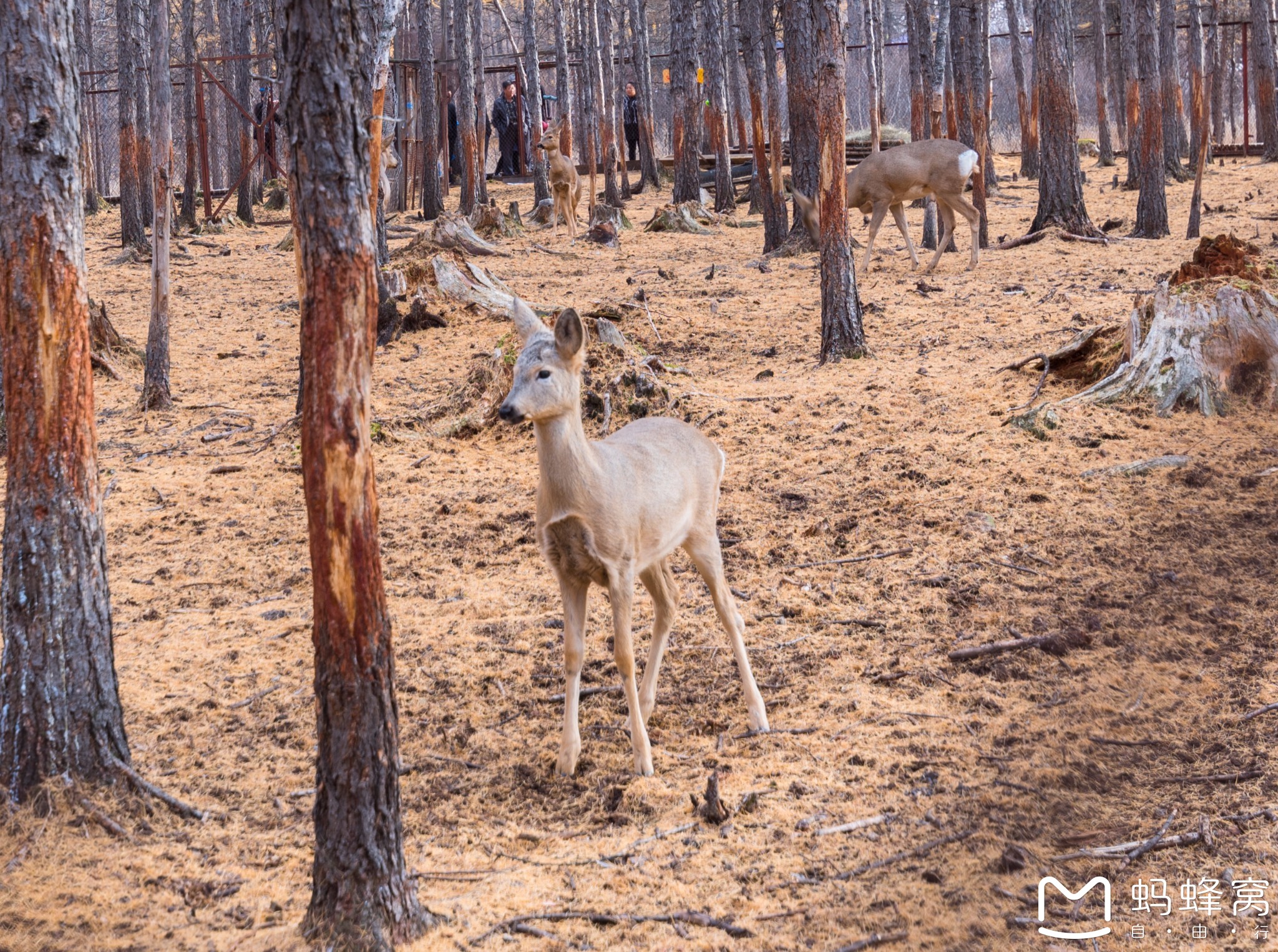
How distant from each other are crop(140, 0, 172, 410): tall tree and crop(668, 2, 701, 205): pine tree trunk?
13739mm

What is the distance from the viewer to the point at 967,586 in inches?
260

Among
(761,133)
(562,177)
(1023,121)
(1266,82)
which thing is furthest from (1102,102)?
(562,177)

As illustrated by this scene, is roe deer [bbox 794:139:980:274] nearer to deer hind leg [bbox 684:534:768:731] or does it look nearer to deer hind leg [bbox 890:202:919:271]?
deer hind leg [bbox 890:202:919:271]

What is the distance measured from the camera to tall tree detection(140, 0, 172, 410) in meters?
10.2

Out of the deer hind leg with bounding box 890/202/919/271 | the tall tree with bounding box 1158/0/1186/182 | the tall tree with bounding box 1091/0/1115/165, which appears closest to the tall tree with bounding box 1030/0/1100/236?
the deer hind leg with bounding box 890/202/919/271

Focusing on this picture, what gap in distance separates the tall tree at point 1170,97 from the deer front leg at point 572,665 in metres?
19.0

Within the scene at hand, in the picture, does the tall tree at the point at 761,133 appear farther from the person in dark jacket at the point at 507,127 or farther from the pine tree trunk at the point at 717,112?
the person in dark jacket at the point at 507,127

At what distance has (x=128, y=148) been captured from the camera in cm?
1981

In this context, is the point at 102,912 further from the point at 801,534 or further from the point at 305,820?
the point at 801,534

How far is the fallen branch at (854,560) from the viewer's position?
712 centimetres

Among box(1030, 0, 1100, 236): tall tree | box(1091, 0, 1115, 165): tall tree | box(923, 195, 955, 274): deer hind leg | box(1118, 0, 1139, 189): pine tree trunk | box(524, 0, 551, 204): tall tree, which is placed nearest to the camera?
box(923, 195, 955, 274): deer hind leg

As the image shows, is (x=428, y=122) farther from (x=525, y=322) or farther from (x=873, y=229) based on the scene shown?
(x=525, y=322)

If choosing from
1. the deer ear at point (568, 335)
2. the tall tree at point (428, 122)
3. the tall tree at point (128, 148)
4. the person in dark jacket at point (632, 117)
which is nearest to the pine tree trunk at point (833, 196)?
the deer ear at point (568, 335)

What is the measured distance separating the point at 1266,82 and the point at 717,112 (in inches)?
443
